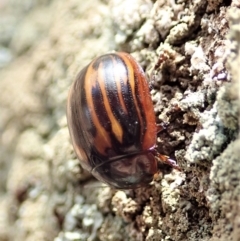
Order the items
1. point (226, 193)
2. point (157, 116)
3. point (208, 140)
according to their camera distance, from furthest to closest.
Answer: point (157, 116), point (208, 140), point (226, 193)

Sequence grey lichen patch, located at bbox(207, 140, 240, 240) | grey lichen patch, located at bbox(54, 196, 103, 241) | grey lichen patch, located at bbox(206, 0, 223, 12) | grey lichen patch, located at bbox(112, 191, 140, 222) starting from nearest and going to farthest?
grey lichen patch, located at bbox(207, 140, 240, 240), grey lichen patch, located at bbox(206, 0, 223, 12), grey lichen patch, located at bbox(112, 191, 140, 222), grey lichen patch, located at bbox(54, 196, 103, 241)

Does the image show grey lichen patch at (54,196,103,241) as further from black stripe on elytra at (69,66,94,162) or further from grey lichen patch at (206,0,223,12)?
grey lichen patch at (206,0,223,12)

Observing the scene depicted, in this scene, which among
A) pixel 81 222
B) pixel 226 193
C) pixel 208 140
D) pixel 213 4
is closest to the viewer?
pixel 226 193

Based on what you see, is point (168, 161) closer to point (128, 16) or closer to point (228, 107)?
point (228, 107)

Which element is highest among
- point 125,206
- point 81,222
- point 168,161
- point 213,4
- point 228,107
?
point 213,4

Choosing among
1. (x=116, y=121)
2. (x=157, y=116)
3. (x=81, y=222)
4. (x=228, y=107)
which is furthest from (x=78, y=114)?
(x=228, y=107)

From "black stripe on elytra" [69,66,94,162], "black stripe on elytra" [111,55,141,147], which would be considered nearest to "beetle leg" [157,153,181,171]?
"black stripe on elytra" [111,55,141,147]

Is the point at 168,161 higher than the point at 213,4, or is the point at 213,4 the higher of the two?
the point at 213,4

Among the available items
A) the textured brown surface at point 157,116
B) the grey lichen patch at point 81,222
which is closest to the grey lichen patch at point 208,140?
the textured brown surface at point 157,116
